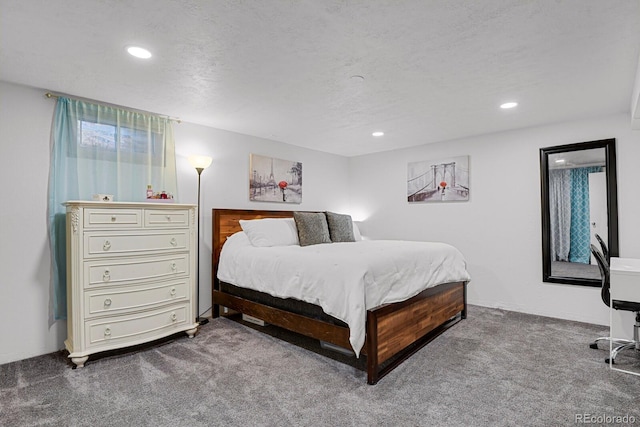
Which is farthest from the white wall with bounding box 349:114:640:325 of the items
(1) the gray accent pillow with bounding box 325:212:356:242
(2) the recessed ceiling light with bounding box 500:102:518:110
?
(1) the gray accent pillow with bounding box 325:212:356:242

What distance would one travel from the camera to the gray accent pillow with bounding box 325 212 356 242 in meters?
4.39

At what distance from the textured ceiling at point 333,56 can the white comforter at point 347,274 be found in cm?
147

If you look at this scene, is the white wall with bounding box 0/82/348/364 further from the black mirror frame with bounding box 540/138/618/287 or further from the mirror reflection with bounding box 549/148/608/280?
the mirror reflection with bounding box 549/148/608/280

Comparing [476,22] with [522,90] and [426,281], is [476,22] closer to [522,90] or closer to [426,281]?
[522,90]

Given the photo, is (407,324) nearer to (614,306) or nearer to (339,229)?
(614,306)

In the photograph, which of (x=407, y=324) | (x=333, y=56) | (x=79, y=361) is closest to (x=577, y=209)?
(x=407, y=324)

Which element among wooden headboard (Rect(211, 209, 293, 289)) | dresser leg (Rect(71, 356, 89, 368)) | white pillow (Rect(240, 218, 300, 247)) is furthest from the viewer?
wooden headboard (Rect(211, 209, 293, 289))

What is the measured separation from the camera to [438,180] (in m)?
4.94

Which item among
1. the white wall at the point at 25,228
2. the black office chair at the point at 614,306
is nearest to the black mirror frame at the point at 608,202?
the black office chair at the point at 614,306

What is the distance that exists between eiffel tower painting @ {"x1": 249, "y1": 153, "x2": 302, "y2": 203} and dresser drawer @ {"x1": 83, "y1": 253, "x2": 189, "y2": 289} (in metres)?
1.58

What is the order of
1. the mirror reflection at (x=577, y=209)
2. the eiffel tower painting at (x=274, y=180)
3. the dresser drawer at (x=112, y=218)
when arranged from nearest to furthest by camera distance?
1. the dresser drawer at (x=112, y=218)
2. the mirror reflection at (x=577, y=209)
3. the eiffel tower painting at (x=274, y=180)

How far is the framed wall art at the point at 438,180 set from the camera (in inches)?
185

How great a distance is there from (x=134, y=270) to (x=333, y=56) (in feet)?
7.97

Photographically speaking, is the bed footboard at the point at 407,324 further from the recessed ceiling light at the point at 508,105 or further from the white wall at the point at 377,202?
the recessed ceiling light at the point at 508,105
